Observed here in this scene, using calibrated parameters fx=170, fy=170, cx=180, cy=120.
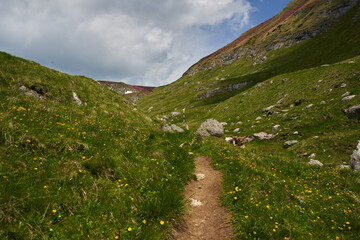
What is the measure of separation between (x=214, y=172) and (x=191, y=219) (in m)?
4.03

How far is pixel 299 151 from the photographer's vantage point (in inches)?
746

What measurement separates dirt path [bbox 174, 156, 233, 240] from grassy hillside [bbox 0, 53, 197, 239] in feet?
1.93

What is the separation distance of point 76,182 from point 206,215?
4.07m

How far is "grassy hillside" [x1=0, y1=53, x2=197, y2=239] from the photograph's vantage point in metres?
3.25

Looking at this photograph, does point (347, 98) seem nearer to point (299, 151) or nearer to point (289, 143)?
point (289, 143)

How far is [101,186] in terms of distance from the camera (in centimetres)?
465

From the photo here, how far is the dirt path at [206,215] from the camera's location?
15.7ft

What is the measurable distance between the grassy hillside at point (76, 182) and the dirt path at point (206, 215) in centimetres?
59

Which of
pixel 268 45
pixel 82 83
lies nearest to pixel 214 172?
pixel 82 83

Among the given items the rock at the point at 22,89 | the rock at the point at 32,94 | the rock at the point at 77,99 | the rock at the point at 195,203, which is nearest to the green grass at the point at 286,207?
the rock at the point at 195,203

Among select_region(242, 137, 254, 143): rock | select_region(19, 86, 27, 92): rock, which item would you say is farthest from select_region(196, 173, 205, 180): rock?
select_region(242, 137, 254, 143): rock

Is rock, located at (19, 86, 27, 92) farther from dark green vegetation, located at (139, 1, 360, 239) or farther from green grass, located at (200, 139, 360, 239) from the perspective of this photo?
green grass, located at (200, 139, 360, 239)

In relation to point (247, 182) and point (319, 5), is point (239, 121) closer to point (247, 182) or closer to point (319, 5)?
point (247, 182)

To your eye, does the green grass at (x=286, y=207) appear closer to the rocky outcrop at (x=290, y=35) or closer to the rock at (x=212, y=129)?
the rock at (x=212, y=129)
